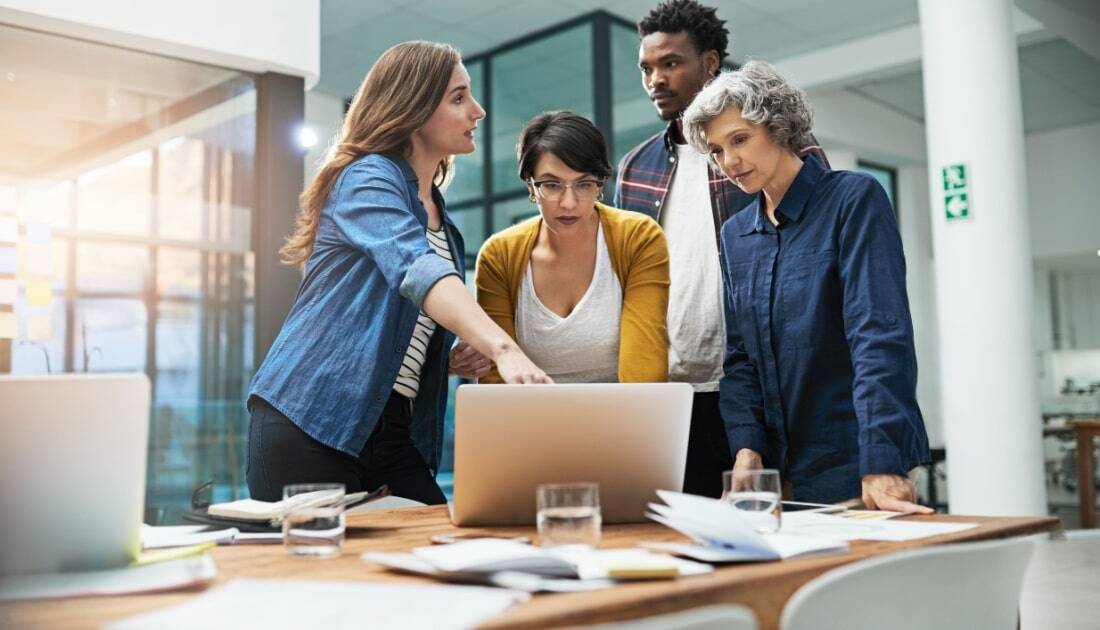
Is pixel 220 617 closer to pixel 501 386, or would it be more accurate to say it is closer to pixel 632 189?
pixel 501 386

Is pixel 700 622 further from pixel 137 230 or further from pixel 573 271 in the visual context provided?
pixel 137 230

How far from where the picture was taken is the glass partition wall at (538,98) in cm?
660

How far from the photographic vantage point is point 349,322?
1.86 m

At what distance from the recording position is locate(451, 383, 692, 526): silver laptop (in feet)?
4.61

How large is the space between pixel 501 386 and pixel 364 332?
550 millimetres

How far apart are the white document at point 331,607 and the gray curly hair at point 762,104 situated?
49.8 inches

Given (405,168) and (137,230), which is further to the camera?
(137,230)

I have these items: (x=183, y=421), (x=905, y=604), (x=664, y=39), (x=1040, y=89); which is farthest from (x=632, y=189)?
(x=1040, y=89)

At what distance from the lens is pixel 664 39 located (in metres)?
2.55

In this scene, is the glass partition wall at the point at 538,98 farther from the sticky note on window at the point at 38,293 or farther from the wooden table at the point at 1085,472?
the wooden table at the point at 1085,472

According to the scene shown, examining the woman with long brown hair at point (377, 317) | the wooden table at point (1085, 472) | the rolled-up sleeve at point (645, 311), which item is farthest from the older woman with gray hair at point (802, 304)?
the wooden table at point (1085, 472)

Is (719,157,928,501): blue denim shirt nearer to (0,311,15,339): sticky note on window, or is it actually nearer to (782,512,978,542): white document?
(782,512,978,542): white document

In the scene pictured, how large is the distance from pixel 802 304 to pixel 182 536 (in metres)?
1.18

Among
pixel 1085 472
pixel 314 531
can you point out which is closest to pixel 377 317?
pixel 314 531
